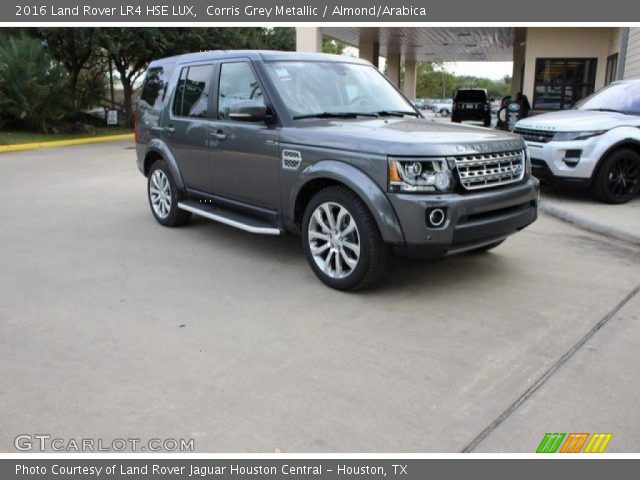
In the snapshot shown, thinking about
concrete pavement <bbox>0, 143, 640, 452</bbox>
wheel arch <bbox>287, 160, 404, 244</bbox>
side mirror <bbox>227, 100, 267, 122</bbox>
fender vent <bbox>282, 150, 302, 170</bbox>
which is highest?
side mirror <bbox>227, 100, 267, 122</bbox>

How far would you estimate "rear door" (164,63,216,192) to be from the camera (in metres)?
6.21

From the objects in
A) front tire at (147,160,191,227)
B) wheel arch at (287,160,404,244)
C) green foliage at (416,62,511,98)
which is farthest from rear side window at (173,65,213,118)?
green foliage at (416,62,511,98)

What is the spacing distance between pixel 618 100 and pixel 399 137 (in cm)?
595

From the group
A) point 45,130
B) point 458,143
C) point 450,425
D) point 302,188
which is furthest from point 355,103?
point 45,130

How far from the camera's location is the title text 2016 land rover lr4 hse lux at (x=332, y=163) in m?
4.38

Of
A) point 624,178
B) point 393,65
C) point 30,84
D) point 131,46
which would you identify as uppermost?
point 393,65

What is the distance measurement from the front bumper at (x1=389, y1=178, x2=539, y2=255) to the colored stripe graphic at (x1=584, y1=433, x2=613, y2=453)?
5.90 ft

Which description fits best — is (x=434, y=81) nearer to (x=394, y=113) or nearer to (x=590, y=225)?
(x=590, y=225)

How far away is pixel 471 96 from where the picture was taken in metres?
25.0

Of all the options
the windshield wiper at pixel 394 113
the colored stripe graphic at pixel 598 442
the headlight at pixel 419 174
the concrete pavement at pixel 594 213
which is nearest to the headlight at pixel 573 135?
the concrete pavement at pixel 594 213

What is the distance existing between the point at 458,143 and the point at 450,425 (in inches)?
87.6

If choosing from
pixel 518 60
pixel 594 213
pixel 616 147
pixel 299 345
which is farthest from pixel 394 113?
pixel 518 60

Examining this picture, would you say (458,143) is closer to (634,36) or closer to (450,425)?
(450,425)

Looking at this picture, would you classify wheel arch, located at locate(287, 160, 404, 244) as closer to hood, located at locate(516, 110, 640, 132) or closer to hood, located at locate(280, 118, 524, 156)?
hood, located at locate(280, 118, 524, 156)
